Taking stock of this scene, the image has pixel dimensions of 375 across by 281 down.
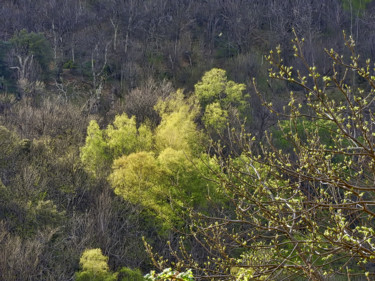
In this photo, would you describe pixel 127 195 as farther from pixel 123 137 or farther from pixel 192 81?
pixel 192 81

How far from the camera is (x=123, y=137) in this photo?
3556 cm

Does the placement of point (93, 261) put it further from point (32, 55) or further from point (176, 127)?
point (32, 55)

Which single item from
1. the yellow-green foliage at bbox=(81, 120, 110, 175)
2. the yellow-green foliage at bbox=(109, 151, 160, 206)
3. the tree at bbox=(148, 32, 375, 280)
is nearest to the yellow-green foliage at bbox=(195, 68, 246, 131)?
the yellow-green foliage at bbox=(81, 120, 110, 175)

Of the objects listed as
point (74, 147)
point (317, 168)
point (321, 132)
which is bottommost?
point (74, 147)

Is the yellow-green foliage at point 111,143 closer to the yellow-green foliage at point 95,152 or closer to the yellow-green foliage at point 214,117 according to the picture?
the yellow-green foliage at point 95,152

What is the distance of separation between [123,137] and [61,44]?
31130 millimetres

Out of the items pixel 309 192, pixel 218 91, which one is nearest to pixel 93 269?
pixel 309 192

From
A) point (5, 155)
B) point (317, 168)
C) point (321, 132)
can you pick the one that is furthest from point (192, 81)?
point (317, 168)

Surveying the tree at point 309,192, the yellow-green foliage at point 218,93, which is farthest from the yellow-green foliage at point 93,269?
the yellow-green foliage at point 218,93

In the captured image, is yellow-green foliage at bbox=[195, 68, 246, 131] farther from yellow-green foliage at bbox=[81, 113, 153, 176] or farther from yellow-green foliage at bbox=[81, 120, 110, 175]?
yellow-green foliage at bbox=[81, 120, 110, 175]

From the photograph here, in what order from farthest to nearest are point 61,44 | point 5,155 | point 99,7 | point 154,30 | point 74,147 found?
point 99,7 < point 154,30 < point 61,44 < point 74,147 < point 5,155

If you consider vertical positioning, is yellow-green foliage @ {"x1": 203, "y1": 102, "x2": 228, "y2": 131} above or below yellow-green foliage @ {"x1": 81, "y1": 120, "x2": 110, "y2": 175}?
below

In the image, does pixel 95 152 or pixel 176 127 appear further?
pixel 176 127

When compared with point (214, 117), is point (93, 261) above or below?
above
